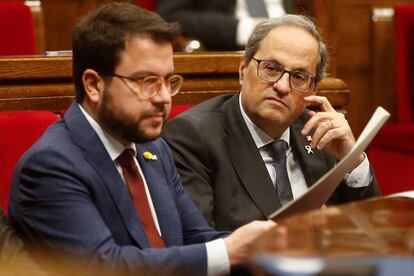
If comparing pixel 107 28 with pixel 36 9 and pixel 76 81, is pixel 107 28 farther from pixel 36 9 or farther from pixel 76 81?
pixel 36 9

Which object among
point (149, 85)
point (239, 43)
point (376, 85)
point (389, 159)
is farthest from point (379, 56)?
point (149, 85)

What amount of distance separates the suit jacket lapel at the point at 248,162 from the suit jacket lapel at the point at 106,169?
0.49 m

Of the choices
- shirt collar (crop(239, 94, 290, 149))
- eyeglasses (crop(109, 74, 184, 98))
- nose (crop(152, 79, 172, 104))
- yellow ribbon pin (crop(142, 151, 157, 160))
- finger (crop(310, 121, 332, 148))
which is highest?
eyeglasses (crop(109, 74, 184, 98))

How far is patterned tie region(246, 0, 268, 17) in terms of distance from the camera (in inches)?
104

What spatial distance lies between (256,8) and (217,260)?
4.65 ft

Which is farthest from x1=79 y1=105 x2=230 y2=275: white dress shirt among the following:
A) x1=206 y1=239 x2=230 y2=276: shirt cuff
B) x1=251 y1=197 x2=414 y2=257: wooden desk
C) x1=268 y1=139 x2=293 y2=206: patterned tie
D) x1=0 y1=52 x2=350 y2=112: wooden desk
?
x1=0 y1=52 x2=350 y2=112: wooden desk

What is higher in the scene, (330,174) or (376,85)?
(330,174)

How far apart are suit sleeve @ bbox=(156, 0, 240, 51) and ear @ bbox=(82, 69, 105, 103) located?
1117 mm

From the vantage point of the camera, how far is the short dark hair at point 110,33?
1371mm

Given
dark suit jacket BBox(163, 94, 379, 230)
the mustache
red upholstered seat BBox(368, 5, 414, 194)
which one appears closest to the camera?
the mustache

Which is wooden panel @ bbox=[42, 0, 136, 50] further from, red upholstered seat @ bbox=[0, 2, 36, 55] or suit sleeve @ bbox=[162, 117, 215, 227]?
suit sleeve @ bbox=[162, 117, 215, 227]

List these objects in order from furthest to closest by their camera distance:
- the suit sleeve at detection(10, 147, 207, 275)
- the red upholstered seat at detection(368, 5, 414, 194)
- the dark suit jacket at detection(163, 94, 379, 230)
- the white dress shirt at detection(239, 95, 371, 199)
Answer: the red upholstered seat at detection(368, 5, 414, 194) < the white dress shirt at detection(239, 95, 371, 199) < the dark suit jacket at detection(163, 94, 379, 230) < the suit sleeve at detection(10, 147, 207, 275)

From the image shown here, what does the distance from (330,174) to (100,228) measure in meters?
0.38

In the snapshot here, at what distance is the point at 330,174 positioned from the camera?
139cm
